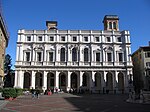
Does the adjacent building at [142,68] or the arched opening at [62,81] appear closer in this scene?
the adjacent building at [142,68]

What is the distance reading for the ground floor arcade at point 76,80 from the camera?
5203 cm

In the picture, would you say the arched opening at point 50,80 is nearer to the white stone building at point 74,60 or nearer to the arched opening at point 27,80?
the white stone building at point 74,60

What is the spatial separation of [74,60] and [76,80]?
6025 mm

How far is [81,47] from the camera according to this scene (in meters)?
55.2

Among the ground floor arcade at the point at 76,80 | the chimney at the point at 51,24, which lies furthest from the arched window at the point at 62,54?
the chimney at the point at 51,24

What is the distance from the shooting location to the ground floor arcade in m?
52.0

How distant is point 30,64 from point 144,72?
3200cm

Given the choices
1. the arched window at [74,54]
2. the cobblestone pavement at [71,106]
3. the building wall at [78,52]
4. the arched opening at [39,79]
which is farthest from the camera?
the arched window at [74,54]

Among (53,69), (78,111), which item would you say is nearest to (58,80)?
(53,69)

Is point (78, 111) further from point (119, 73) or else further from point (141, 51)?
point (141, 51)

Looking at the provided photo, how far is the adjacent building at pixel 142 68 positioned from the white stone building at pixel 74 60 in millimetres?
4332

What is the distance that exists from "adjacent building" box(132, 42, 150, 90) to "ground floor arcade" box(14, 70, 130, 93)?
5.19 metres

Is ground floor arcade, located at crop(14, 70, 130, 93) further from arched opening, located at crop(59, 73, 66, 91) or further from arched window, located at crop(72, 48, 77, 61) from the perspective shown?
arched window, located at crop(72, 48, 77, 61)

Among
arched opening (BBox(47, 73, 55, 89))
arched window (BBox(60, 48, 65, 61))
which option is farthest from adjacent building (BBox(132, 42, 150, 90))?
arched opening (BBox(47, 73, 55, 89))
